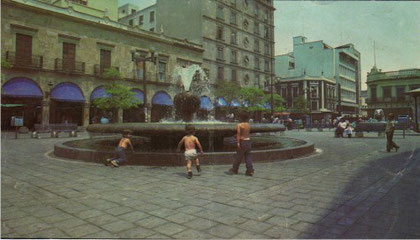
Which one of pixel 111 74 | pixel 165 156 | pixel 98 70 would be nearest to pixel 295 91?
pixel 98 70

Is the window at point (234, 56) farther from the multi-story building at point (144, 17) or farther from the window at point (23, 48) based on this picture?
the window at point (23, 48)

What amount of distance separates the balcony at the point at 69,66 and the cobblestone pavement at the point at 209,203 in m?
18.1

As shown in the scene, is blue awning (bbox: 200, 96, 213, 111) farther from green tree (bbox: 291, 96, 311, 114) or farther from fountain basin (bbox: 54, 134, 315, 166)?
fountain basin (bbox: 54, 134, 315, 166)

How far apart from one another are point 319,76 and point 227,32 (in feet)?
87.1

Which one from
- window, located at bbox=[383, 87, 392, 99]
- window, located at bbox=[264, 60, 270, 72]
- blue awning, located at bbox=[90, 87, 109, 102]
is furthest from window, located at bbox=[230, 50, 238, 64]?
window, located at bbox=[383, 87, 392, 99]

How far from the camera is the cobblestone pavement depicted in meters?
2.74

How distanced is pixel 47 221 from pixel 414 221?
3.92 m

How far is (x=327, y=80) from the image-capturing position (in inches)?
2186

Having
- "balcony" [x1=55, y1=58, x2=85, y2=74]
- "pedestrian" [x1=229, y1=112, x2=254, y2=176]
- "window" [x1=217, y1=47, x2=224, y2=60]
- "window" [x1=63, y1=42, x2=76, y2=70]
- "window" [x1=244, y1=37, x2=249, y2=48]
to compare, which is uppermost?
"window" [x1=244, y1=37, x2=249, y2=48]

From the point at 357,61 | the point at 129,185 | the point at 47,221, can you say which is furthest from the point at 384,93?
the point at 357,61

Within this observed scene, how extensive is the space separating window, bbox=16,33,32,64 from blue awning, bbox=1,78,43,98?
144 centimetres

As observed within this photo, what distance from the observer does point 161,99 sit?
2886 cm

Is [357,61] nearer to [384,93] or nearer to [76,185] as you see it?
[384,93]

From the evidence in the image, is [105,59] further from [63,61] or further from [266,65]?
[266,65]
